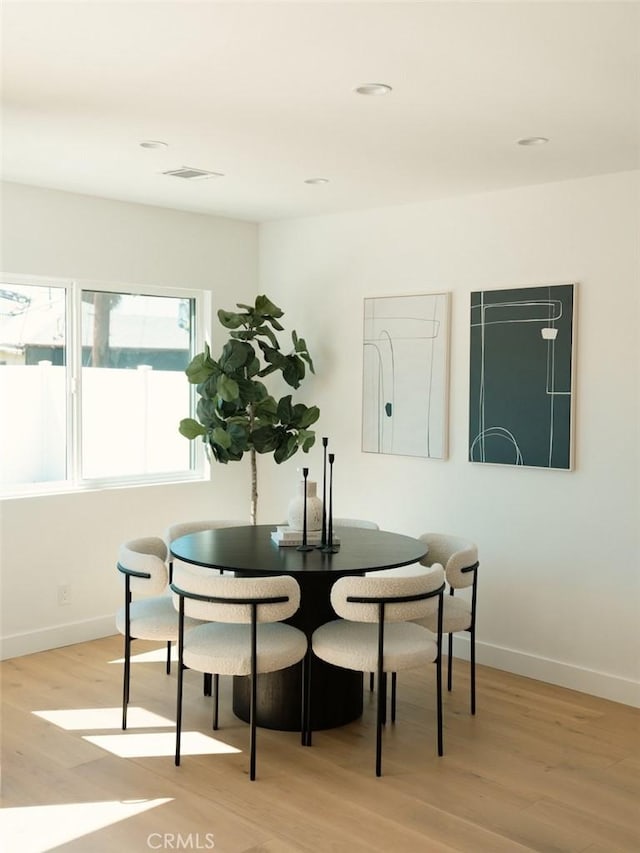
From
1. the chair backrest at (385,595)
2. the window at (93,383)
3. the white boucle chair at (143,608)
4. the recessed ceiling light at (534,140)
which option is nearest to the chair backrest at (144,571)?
the white boucle chair at (143,608)

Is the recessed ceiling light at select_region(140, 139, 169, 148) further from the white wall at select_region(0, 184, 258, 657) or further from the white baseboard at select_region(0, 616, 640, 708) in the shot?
the white baseboard at select_region(0, 616, 640, 708)

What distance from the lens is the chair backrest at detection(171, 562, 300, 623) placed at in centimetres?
353

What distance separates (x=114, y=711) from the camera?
14.2ft

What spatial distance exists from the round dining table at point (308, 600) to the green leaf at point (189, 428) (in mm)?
1420

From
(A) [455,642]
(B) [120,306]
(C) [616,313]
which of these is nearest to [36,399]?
(B) [120,306]

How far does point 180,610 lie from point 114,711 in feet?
3.35

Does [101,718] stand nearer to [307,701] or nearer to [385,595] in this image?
[307,701]

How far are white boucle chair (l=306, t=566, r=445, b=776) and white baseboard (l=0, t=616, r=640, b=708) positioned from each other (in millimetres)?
1226

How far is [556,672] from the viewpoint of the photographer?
15.8 ft

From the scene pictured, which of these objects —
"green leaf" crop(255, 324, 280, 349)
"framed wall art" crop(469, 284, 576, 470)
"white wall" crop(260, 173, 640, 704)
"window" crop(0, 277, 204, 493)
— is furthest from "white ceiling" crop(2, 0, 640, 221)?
"green leaf" crop(255, 324, 280, 349)

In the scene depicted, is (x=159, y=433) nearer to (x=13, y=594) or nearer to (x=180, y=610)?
(x=13, y=594)

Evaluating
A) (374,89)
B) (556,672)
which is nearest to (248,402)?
(556,672)

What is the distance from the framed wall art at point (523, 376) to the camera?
4.69 m

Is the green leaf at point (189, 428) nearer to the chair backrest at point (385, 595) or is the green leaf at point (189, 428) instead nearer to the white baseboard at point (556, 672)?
the white baseboard at point (556, 672)
